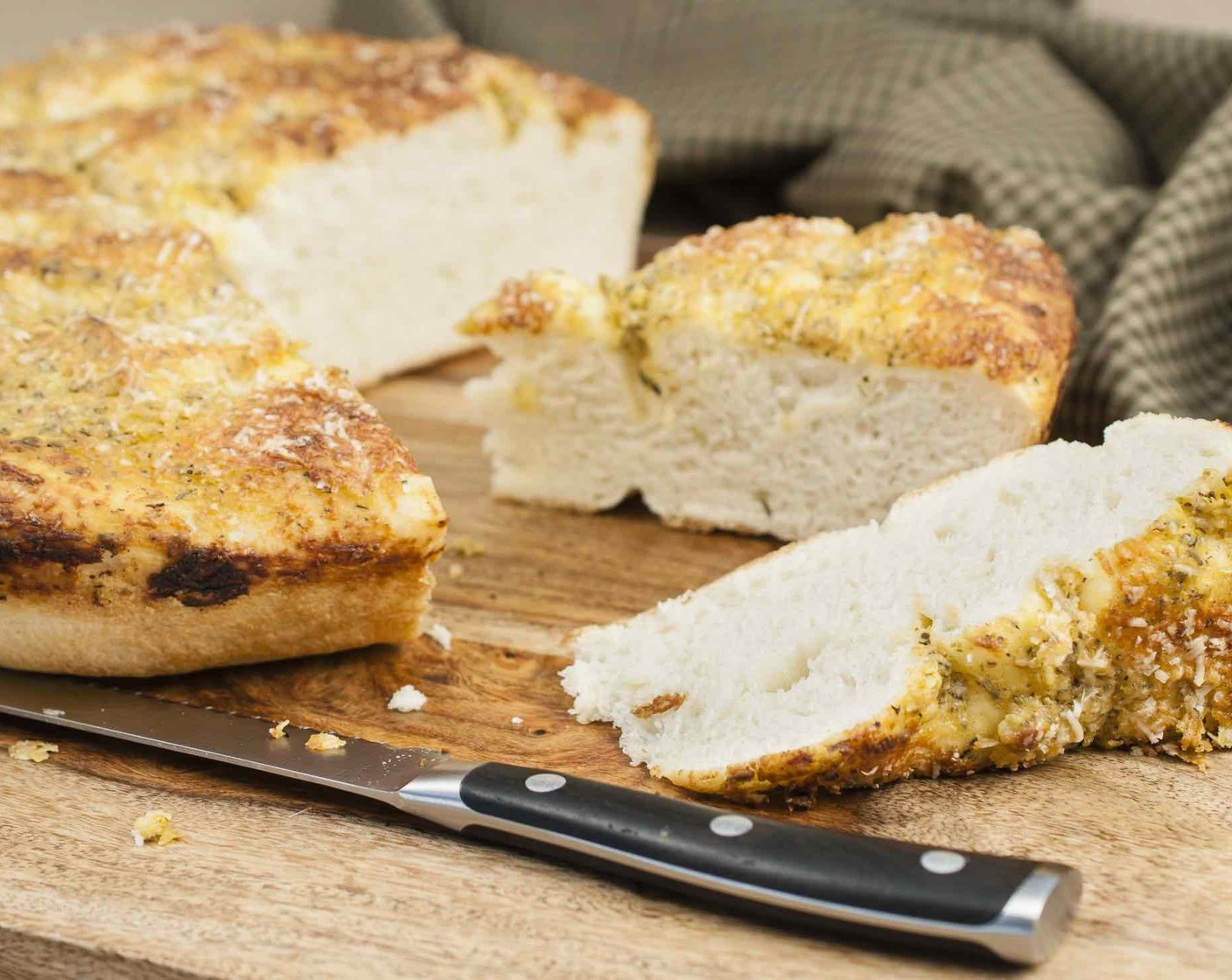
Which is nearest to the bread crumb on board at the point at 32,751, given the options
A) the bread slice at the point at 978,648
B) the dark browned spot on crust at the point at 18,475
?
the dark browned spot on crust at the point at 18,475

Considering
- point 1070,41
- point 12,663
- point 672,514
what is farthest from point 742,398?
point 1070,41

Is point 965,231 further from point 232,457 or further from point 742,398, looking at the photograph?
point 232,457

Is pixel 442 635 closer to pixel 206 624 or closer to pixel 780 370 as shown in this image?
pixel 206 624

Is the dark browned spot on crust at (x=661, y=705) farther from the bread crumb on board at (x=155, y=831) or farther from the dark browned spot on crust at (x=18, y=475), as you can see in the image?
the dark browned spot on crust at (x=18, y=475)

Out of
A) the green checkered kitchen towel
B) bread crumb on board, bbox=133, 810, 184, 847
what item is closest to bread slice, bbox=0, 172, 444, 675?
bread crumb on board, bbox=133, 810, 184, 847

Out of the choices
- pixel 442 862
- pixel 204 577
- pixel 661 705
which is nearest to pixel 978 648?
pixel 661 705

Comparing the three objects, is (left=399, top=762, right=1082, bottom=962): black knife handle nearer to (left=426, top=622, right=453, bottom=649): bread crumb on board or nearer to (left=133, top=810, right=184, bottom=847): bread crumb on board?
(left=133, top=810, right=184, bottom=847): bread crumb on board
